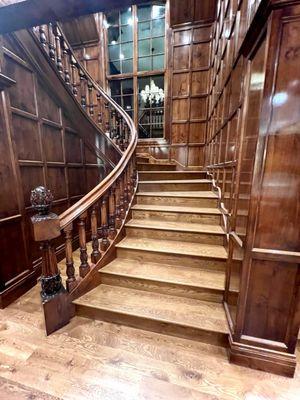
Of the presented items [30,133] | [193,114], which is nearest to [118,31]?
[193,114]

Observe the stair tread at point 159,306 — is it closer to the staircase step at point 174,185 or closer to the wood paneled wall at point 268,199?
the wood paneled wall at point 268,199

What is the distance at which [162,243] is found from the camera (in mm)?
2193

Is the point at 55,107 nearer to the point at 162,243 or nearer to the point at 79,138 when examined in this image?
the point at 79,138

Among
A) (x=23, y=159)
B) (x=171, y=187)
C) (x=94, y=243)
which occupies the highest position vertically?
(x=23, y=159)

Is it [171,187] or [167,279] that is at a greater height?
[171,187]

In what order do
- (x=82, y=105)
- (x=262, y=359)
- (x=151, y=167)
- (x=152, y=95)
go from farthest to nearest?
1. (x=152, y=95)
2. (x=151, y=167)
3. (x=82, y=105)
4. (x=262, y=359)

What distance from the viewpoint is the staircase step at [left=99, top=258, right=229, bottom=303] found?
1.70 meters

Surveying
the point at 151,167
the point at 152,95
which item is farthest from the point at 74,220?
the point at 152,95

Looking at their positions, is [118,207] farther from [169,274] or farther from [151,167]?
[151,167]

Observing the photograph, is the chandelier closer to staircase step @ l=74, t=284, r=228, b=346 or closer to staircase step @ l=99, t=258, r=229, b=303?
staircase step @ l=99, t=258, r=229, b=303

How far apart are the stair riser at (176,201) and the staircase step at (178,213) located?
0.08 m

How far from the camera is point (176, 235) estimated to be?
2236 millimetres

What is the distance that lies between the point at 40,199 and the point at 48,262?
49cm

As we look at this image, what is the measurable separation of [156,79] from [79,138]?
9.36 ft
